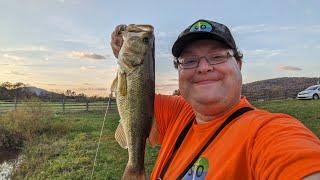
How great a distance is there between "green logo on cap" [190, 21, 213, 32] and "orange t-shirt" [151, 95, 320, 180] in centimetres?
56

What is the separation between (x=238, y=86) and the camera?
3.49 m

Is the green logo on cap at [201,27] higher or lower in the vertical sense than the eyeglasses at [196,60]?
higher

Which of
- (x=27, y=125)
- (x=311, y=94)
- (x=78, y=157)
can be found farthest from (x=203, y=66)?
(x=311, y=94)

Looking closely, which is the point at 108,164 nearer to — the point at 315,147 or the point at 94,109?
the point at 315,147

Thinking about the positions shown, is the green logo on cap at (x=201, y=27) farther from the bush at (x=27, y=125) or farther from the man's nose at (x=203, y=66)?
the bush at (x=27, y=125)

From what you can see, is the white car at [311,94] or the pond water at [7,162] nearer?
the pond water at [7,162]

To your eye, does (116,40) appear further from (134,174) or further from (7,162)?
(7,162)

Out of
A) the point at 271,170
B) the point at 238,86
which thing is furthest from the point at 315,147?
the point at 238,86

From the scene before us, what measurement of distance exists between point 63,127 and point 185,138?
25339 millimetres

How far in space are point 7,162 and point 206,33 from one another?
57.0ft

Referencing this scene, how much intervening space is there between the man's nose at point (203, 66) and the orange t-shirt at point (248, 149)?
1.09 ft

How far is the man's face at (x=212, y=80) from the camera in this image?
341 centimetres

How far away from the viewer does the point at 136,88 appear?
391 centimetres

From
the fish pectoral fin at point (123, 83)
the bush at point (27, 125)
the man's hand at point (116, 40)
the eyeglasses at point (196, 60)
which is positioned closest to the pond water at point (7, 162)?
the bush at point (27, 125)
